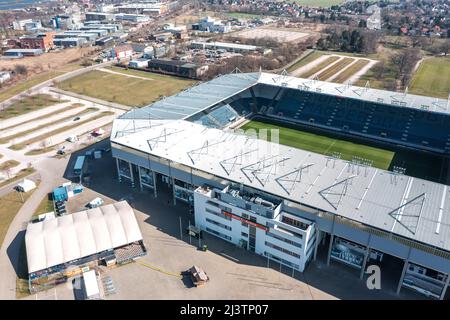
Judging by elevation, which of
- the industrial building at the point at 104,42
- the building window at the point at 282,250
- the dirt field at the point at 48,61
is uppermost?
the industrial building at the point at 104,42

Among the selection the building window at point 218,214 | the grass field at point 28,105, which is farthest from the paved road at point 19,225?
the grass field at point 28,105

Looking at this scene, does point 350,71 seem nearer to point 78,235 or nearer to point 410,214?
point 410,214

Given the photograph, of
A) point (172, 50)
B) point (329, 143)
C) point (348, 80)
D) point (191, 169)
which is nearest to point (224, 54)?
point (172, 50)

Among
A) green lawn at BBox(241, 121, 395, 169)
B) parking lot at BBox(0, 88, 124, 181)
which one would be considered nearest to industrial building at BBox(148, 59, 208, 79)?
parking lot at BBox(0, 88, 124, 181)

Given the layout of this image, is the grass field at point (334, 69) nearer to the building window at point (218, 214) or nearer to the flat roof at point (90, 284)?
the building window at point (218, 214)

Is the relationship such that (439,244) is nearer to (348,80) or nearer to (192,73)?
(348,80)

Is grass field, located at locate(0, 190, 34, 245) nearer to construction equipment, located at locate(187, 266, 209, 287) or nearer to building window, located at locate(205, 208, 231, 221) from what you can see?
construction equipment, located at locate(187, 266, 209, 287)
